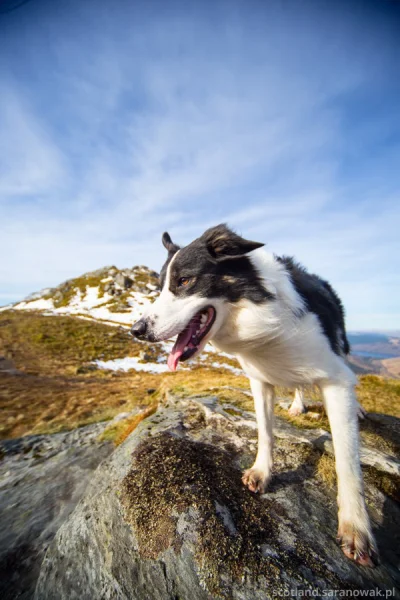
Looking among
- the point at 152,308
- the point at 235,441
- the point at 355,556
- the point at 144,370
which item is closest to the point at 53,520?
Answer: the point at 235,441

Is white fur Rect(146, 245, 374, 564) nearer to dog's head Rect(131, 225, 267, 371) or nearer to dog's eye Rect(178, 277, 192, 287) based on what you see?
dog's head Rect(131, 225, 267, 371)

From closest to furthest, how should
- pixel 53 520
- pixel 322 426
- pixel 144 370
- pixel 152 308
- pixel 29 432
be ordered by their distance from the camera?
pixel 152 308 → pixel 53 520 → pixel 322 426 → pixel 29 432 → pixel 144 370

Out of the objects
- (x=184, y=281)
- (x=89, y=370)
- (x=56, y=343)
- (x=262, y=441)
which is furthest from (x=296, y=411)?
(x=56, y=343)

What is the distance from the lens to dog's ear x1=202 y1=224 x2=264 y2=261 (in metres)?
3.56

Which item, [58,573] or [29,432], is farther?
[29,432]

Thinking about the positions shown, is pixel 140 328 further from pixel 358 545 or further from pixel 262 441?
pixel 358 545

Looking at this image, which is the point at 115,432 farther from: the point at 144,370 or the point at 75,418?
the point at 144,370

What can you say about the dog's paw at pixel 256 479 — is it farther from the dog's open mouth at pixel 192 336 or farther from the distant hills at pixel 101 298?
the distant hills at pixel 101 298

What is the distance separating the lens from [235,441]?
4621 millimetres

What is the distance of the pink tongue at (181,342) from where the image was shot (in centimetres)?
354

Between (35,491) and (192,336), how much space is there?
4.52m

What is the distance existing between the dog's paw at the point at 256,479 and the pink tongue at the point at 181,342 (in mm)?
1753

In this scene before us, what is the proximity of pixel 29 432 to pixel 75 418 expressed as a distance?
1.89 meters

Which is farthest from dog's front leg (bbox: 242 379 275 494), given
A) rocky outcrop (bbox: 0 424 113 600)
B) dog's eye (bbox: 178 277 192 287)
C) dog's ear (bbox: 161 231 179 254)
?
rocky outcrop (bbox: 0 424 113 600)
